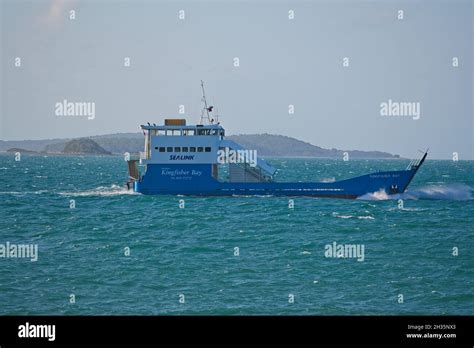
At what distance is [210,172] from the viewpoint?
59312 millimetres

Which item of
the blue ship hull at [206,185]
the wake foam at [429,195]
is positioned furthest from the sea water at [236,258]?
the wake foam at [429,195]

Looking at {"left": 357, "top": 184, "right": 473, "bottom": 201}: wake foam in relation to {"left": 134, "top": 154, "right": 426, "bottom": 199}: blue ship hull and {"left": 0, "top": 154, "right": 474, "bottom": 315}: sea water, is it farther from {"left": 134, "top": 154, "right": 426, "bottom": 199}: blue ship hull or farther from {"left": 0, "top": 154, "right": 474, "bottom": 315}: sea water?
{"left": 134, "top": 154, "right": 426, "bottom": 199}: blue ship hull

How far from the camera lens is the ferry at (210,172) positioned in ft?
192

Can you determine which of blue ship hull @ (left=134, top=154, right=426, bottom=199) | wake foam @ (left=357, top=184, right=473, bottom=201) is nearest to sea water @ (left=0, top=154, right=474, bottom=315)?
blue ship hull @ (left=134, top=154, right=426, bottom=199)

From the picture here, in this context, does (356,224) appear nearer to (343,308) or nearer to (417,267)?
(417,267)

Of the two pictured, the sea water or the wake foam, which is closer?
the sea water

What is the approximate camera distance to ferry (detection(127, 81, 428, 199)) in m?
58.5

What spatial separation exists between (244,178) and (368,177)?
33.4 ft

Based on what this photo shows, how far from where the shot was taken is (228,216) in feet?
168

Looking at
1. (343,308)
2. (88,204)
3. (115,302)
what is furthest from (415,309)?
(88,204)

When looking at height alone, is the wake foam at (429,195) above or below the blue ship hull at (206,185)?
below

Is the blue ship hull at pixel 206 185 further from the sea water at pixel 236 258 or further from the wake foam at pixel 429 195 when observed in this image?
the wake foam at pixel 429 195

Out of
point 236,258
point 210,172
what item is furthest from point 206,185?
point 236,258

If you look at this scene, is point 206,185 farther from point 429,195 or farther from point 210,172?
point 429,195
